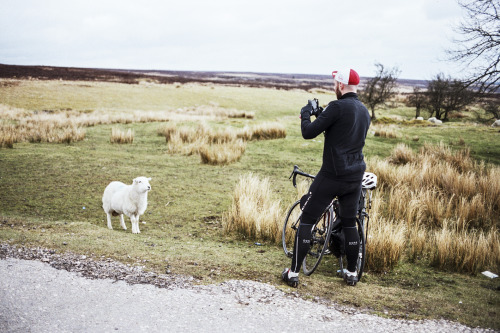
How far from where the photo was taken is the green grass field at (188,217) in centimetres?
408

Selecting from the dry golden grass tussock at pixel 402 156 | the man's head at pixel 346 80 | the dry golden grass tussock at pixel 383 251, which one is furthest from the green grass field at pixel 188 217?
the man's head at pixel 346 80

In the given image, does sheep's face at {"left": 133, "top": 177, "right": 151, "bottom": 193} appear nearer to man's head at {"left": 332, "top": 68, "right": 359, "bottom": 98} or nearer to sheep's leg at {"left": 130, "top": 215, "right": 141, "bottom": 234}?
sheep's leg at {"left": 130, "top": 215, "right": 141, "bottom": 234}

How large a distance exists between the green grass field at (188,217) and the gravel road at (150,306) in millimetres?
268

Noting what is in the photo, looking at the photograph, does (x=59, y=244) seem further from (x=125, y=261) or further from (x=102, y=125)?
(x=102, y=125)

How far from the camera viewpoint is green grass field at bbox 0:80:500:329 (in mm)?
4082

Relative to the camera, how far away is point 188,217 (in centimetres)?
719

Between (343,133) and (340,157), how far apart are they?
0.24 metres

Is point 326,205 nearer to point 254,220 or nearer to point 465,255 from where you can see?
point 254,220

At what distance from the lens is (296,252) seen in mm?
4113

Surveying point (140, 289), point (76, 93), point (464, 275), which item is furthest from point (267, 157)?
point (76, 93)

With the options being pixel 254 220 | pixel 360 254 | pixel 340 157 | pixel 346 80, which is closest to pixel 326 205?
pixel 340 157

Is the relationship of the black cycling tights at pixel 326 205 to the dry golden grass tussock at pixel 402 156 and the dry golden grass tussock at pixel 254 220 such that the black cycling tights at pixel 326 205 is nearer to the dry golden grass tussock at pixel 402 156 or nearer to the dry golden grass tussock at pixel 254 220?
the dry golden grass tussock at pixel 254 220

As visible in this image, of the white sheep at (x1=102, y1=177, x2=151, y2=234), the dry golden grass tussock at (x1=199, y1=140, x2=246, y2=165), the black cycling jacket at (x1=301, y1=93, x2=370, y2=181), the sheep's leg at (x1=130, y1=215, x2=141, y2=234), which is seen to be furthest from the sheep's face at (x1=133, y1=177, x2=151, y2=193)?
the dry golden grass tussock at (x1=199, y1=140, x2=246, y2=165)

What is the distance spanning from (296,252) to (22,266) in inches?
118
